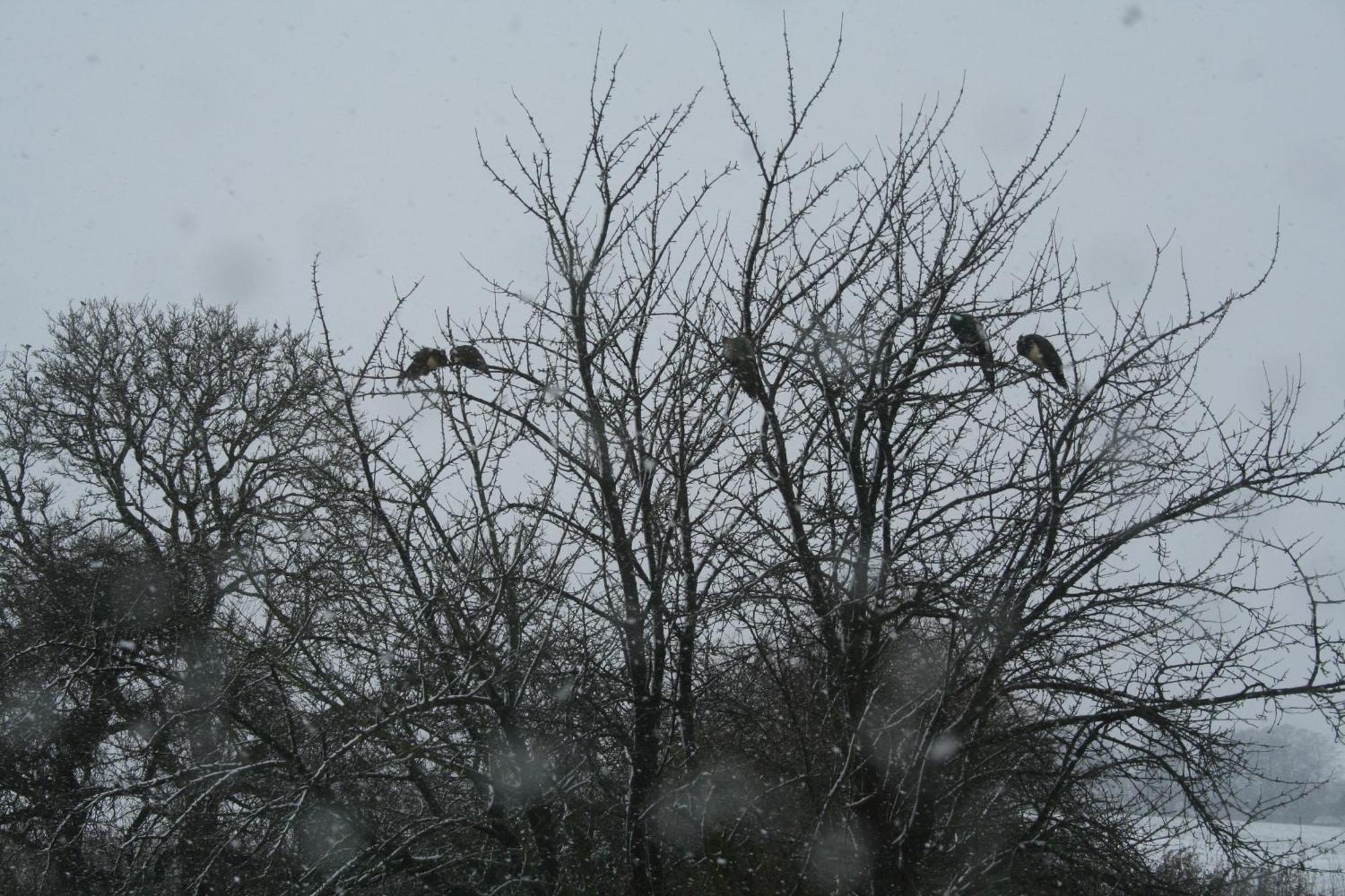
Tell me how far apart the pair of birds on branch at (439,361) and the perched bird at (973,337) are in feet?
10.1

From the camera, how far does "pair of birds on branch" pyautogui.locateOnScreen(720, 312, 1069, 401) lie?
6.78 meters

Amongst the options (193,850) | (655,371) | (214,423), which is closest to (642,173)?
(655,371)

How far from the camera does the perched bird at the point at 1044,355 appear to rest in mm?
6914

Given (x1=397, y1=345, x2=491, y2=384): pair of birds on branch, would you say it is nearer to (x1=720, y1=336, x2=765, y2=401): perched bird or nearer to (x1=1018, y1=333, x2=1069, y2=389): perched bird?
(x1=720, y1=336, x2=765, y2=401): perched bird

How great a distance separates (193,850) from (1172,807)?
22.9ft

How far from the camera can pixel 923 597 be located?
266 inches

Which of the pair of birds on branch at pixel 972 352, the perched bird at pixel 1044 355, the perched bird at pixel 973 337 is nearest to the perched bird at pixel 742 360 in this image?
the pair of birds on branch at pixel 972 352

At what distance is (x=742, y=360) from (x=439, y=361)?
6.40 ft

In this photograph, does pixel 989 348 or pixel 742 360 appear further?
pixel 989 348

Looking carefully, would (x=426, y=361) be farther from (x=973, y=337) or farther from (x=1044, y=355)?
(x=1044, y=355)

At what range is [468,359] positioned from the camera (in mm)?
6926

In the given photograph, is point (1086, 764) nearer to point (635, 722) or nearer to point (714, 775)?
point (714, 775)

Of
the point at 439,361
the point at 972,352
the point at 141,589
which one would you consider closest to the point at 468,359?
the point at 439,361

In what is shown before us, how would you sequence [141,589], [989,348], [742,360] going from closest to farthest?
[742,360] → [989,348] → [141,589]
